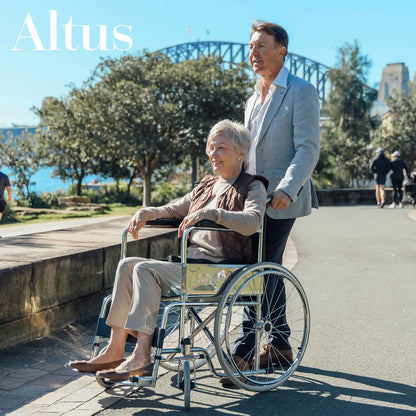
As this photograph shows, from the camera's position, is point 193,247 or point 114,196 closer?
point 193,247

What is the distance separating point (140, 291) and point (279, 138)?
129cm

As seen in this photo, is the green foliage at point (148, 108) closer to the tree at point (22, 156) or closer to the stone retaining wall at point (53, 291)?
the tree at point (22, 156)

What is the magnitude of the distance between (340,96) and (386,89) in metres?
163

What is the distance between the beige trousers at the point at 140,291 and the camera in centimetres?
335

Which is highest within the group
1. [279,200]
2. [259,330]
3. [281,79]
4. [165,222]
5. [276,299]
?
[281,79]

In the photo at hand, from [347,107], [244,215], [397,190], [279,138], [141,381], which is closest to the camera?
[141,381]

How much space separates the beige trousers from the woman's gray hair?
722 mm

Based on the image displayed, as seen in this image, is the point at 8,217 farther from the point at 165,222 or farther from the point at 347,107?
the point at 347,107

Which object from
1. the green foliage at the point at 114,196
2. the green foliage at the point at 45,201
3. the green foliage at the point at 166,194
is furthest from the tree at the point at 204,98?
the green foliage at the point at 45,201

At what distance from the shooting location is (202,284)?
3479 millimetres

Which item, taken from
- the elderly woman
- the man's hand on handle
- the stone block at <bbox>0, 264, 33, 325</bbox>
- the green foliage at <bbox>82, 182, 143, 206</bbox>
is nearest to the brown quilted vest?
the elderly woman

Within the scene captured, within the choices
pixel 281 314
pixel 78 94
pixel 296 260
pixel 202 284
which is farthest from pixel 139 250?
pixel 78 94

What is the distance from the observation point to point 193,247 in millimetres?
3754

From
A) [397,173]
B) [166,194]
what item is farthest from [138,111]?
[397,173]
